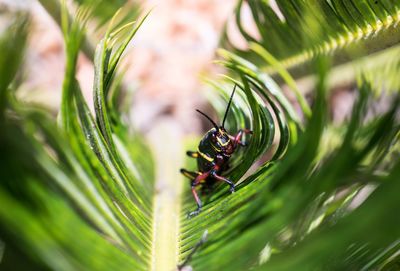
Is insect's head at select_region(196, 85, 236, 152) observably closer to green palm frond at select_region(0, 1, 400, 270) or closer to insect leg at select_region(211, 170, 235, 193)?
insect leg at select_region(211, 170, 235, 193)

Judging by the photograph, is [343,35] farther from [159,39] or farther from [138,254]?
[159,39]

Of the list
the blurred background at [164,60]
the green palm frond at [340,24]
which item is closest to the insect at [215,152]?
the green palm frond at [340,24]

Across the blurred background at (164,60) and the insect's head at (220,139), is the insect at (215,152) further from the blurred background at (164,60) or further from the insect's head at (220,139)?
the blurred background at (164,60)

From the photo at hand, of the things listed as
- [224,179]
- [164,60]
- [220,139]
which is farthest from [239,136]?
[164,60]

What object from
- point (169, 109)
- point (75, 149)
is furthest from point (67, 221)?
point (169, 109)

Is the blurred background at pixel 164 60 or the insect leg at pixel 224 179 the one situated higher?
the blurred background at pixel 164 60

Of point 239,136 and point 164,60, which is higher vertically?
point 164,60

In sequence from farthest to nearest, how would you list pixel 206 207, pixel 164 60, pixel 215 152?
1. pixel 164 60
2. pixel 215 152
3. pixel 206 207

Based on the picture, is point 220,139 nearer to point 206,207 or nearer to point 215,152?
point 215,152
